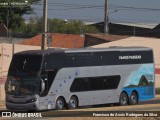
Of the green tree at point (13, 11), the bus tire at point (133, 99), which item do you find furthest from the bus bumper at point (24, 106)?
the green tree at point (13, 11)

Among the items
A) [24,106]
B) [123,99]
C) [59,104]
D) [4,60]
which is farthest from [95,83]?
[4,60]

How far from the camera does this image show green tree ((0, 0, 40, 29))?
71.4 meters

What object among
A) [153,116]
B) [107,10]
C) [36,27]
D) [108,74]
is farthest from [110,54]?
[36,27]

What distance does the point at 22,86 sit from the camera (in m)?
30.9

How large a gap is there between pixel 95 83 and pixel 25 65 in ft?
16.0

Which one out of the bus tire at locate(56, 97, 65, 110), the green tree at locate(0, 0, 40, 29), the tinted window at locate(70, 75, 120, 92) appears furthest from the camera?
the green tree at locate(0, 0, 40, 29)

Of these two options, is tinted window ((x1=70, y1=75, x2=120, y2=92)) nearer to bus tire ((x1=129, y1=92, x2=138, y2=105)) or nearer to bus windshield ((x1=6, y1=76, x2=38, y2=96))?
bus tire ((x1=129, y1=92, x2=138, y2=105))

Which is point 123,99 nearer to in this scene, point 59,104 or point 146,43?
point 59,104

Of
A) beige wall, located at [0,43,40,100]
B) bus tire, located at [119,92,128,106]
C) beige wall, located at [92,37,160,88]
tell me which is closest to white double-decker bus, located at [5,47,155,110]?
bus tire, located at [119,92,128,106]

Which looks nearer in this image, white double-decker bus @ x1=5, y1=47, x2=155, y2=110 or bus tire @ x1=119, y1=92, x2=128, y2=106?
white double-decker bus @ x1=5, y1=47, x2=155, y2=110

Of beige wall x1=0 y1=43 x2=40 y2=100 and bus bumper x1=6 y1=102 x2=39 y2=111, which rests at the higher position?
beige wall x1=0 y1=43 x2=40 y2=100

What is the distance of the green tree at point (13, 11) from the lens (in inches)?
2813

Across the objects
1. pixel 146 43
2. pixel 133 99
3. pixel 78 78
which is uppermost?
pixel 146 43

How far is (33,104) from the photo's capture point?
30469mm
